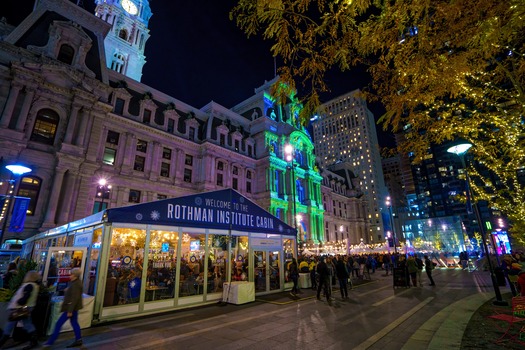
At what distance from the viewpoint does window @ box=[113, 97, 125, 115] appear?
28.8 metres

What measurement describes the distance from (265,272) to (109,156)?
23374 mm

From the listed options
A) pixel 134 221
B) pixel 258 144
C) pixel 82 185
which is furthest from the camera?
pixel 258 144

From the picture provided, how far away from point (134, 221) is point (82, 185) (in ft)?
59.2

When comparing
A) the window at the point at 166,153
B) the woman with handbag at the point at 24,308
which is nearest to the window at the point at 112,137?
the window at the point at 166,153

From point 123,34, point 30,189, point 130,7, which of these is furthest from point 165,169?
point 130,7

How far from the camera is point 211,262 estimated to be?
40.1 ft

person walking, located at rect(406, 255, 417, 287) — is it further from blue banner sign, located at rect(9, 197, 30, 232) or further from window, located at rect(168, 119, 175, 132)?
window, located at rect(168, 119, 175, 132)

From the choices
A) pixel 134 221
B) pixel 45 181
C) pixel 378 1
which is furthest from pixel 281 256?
pixel 45 181

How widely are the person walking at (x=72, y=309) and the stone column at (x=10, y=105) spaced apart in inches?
868

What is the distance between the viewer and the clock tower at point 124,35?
55594 mm

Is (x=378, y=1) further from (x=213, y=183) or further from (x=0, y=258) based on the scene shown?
(x=213, y=183)

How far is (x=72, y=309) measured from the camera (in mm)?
6258

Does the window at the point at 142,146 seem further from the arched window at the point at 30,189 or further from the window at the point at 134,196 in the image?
the arched window at the point at 30,189

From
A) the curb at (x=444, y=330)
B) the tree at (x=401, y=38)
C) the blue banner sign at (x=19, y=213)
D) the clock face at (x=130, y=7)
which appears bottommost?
→ the curb at (x=444, y=330)
